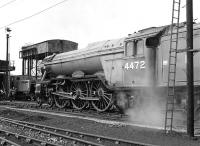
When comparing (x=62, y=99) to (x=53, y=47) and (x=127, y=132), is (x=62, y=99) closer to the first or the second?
(x=127, y=132)

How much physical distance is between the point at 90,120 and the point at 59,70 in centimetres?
686

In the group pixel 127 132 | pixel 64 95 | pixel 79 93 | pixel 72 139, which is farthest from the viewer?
pixel 64 95

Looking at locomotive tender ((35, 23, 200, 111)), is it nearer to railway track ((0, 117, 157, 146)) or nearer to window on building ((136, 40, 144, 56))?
window on building ((136, 40, 144, 56))

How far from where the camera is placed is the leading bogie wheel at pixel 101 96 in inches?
596

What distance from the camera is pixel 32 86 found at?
2695 cm

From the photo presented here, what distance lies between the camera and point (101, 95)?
15.4 metres

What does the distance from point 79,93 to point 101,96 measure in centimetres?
222

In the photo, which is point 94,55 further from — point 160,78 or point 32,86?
point 32,86

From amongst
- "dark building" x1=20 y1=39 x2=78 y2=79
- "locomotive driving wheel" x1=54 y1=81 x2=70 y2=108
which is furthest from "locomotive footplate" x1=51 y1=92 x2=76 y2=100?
"dark building" x1=20 y1=39 x2=78 y2=79

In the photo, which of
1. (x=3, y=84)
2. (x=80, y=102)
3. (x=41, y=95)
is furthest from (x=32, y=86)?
(x=80, y=102)

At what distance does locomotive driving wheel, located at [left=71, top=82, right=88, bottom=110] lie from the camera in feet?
56.1

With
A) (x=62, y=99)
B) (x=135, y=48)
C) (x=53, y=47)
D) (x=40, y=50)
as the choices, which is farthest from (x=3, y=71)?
(x=135, y=48)

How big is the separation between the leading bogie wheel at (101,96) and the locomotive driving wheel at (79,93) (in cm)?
73

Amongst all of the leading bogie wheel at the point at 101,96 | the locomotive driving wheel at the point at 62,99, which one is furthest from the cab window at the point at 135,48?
the locomotive driving wheel at the point at 62,99
